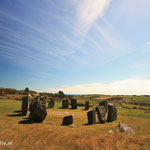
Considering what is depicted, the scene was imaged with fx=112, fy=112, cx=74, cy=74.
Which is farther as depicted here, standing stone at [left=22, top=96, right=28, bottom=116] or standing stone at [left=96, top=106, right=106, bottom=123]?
standing stone at [left=22, top=96, right=28, bottom=116]

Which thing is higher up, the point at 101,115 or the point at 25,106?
the point at 25,106

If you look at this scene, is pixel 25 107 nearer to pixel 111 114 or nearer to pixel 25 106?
pixel 25 106

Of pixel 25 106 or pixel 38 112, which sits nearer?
pixel 38 112

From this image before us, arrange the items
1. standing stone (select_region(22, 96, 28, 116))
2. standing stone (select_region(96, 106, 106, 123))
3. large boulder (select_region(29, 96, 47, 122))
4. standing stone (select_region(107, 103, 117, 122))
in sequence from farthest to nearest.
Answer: standing stone (select_region(107, 103, 117, 122)) < standing stone (select_region(22, 96, 28, 116)) < standing stone (select_region(96, 106, 106, 123)) < large boulder (select_region(29, 96, 47, 122))

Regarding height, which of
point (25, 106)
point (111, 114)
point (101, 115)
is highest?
point (25, 106)

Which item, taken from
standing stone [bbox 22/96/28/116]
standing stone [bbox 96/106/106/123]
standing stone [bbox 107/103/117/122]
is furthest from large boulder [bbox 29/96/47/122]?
standing stone [bbox 107/103/117/122]

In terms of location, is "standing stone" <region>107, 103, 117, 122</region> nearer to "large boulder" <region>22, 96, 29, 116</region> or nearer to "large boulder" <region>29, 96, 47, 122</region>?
"large boulder" <region>29, 96, 47, 122</region>

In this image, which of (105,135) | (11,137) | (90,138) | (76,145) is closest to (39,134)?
(11,137)

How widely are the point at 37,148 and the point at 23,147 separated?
88 cm

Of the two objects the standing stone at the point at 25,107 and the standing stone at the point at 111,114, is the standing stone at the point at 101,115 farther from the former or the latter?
the standing stone at the point at 25,107

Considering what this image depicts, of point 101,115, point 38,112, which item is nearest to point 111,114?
point 101,115

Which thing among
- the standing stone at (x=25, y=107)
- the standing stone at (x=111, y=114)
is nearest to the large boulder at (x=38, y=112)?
the standing stone at (x=25, y=107)

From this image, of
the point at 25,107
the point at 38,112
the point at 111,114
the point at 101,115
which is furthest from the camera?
the point at 111,114

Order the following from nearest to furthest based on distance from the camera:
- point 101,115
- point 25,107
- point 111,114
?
point 101,115
point 25,107
point 111,114
